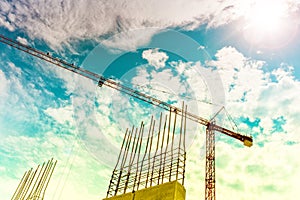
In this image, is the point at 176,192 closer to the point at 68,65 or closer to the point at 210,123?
the point at 210,123

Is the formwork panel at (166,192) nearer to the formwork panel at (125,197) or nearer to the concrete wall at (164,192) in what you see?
the concrete wall at (164,192)

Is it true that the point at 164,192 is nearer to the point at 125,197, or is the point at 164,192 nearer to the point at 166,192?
the point at 166,192

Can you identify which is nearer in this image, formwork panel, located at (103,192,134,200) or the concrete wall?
the concrete wall

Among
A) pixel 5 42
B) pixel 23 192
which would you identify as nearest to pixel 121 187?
pixel 23 192

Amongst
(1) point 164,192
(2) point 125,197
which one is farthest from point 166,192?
(2) point 125,197

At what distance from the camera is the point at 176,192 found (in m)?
12.2

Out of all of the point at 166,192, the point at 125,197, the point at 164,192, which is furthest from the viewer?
the point at 125,197

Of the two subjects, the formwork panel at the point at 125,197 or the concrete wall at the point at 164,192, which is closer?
the concrete wall at the point at 164,192

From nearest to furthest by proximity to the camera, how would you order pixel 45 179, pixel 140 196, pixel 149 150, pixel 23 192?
pixel 140 196, pixel 149 150, pixel 45 179, pixel 23 192

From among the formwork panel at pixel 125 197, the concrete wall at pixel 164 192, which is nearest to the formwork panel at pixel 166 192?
the concrete wall at pixel 164 192

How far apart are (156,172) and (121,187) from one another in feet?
10.7

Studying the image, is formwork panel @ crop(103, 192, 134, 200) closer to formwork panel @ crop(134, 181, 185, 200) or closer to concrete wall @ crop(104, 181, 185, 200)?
concrete wall @ crop(104, 181, 185, 200)

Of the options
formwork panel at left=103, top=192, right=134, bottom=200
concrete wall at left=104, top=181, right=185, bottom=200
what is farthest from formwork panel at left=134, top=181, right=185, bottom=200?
formwork panel at left=103, top=192, right=134, bottom=200

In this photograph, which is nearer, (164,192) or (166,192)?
(166,192)
